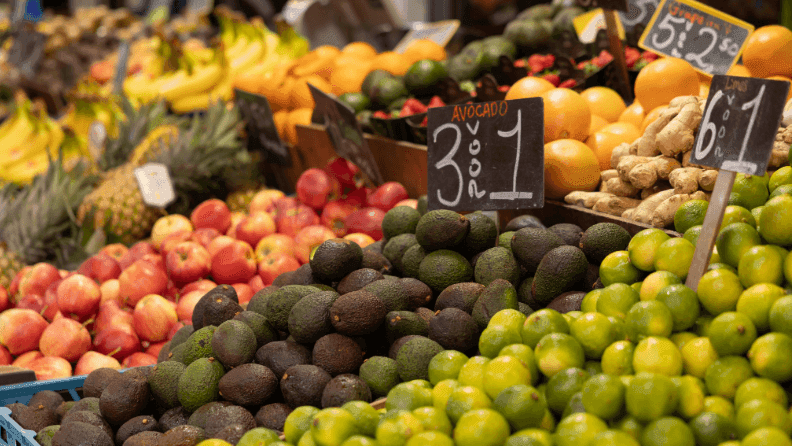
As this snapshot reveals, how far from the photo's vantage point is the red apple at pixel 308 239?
8.83ft

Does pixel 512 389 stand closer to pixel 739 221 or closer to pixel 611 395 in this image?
pixel 611 395

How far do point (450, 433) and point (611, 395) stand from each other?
1.02 feet

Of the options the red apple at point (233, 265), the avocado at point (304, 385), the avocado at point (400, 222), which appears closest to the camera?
the avocado at point (304, 385)

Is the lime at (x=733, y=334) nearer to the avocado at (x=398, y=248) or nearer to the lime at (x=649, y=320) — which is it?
the lime at (x=649, y=320)

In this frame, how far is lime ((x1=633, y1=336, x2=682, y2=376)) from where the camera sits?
1118 millimetres

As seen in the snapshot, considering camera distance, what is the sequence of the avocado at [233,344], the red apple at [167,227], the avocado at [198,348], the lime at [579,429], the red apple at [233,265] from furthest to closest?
the red apple at [167,227] < the red apple at [233,265] < the avocado at [198,348] < the avocado at [233,344] < the lime at [579,429]

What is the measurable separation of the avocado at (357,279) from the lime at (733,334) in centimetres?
86

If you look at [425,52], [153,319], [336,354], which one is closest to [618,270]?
[336,354]

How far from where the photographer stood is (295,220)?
9.50 feet

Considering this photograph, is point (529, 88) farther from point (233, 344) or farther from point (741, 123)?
point (233, 344)

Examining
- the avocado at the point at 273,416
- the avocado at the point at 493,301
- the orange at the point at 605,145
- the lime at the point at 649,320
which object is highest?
the orange at the point at 605,145

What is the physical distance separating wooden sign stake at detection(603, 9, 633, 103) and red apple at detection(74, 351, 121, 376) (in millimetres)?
2441

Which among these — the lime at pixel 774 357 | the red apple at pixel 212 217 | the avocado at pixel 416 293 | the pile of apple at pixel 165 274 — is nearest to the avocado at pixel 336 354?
the avocado at pixel 416 293

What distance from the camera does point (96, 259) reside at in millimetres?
2691
